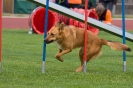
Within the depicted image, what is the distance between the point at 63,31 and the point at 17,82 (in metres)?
1.95

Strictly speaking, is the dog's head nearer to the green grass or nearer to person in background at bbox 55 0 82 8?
the green grass

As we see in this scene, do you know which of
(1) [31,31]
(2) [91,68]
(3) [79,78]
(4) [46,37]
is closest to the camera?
(3) [79,78]

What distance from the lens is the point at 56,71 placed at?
1103cm

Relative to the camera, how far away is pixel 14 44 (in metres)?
16.7

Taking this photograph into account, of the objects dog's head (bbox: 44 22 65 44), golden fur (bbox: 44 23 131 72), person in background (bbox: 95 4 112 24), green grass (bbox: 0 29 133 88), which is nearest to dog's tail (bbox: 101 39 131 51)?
golden fur (bbox: 44 23 131 72)

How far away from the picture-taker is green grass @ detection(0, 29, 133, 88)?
9.49m

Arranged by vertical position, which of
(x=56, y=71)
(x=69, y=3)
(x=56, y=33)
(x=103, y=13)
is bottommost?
(x=103, y=13)

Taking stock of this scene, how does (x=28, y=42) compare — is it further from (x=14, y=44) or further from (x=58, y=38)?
(x=58, y=38)

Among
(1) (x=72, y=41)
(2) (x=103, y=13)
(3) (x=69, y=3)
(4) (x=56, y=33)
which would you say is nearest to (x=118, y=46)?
(1) (x=72, y=41)

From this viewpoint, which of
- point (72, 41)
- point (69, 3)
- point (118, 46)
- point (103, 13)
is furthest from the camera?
point (103, 13)

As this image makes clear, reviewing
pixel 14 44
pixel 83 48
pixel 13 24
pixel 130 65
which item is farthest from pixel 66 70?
pixel 13 24

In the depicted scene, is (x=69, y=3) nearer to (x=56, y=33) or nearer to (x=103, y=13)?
(x=103, y=13)

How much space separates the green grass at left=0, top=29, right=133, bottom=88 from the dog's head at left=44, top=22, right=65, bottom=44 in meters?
0.61

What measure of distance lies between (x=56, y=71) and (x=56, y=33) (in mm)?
698
